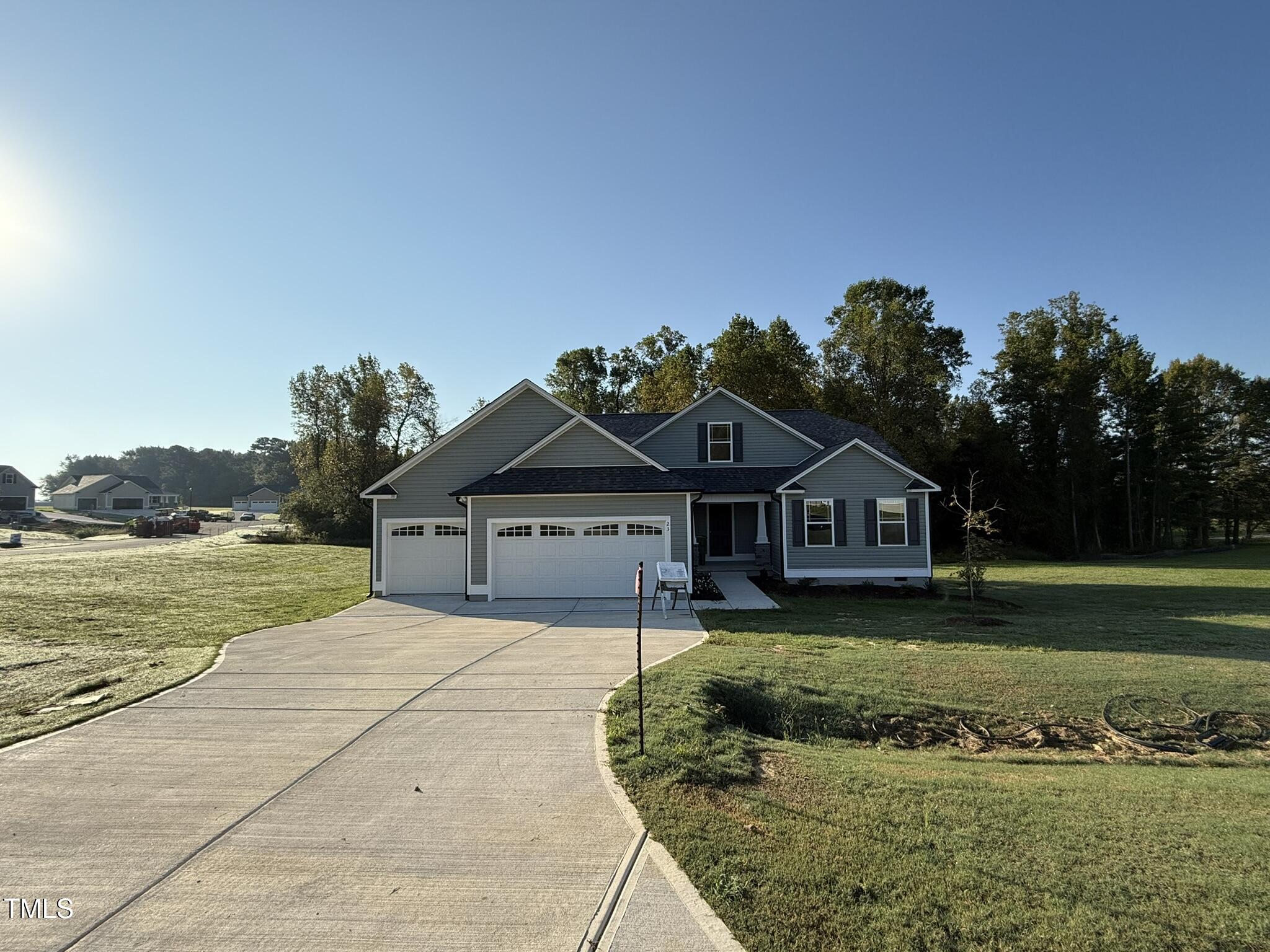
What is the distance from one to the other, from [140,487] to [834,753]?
10693cm

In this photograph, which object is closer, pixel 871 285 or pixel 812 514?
pixel 812 514

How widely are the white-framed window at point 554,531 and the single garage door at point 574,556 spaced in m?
0.02

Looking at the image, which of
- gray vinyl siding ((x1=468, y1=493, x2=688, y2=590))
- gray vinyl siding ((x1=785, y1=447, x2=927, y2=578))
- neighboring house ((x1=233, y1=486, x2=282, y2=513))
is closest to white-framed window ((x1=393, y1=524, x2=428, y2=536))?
gray vinyl siding ((x1=468, y1=493, x2=688, y2=590))

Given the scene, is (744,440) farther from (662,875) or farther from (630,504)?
(662,875)

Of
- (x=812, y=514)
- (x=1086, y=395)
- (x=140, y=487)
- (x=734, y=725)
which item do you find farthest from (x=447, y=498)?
(x=140, y=487)

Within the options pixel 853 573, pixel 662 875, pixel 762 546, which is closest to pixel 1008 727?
pixel 662 875

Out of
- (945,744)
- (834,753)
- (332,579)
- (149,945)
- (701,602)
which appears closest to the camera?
(149,945)

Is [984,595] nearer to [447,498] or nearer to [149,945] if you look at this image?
[447,498]

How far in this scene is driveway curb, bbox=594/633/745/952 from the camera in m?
3.28

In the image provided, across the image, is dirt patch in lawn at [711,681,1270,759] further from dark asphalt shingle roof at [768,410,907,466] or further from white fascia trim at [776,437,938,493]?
dark asphalt shingle roof at [768,410,907,466]

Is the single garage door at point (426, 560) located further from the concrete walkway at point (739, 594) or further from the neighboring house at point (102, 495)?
the neighboring house at point (102, 495)

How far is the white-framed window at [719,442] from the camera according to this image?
73.1ft

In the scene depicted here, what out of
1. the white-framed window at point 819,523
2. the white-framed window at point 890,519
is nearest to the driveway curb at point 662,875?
the white-framed window at point 819,523

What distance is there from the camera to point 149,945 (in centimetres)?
332
